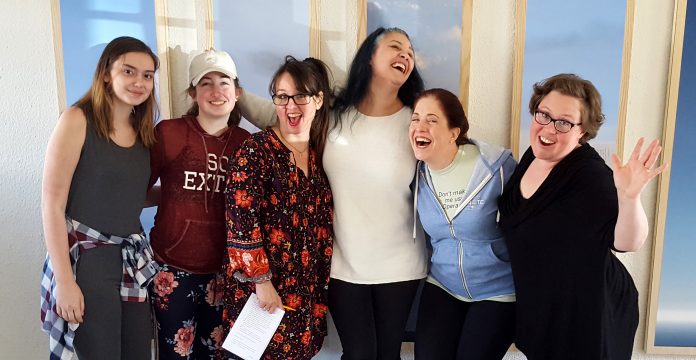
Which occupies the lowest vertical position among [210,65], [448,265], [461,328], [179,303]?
[461,328]

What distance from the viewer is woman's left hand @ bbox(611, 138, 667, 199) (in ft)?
3.76

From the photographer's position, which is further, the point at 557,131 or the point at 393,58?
the point at 393,58

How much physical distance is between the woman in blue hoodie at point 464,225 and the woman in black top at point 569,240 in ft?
0.32

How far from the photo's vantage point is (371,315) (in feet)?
5.42

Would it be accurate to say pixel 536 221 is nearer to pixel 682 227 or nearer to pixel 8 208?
pixel 682 227

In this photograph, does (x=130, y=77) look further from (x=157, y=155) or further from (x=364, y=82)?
(x=364, y=82)

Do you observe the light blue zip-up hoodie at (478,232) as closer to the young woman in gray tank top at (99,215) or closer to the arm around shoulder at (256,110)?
the arm around shoulder at (256,110)

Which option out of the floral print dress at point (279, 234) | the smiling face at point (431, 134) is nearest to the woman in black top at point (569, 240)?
the smiling face at point (431, 134)

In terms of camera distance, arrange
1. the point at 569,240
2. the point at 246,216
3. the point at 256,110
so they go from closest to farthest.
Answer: the point at 569,240 < the point at 246,216 < the point at 256,110

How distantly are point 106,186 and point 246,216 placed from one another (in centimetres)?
47

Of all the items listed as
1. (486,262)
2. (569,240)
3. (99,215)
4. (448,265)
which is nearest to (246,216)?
(99,215)

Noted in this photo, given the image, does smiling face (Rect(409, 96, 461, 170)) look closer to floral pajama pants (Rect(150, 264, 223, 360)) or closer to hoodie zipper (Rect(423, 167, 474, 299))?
hoodie zipper (Rect(423, 167, 474, 299))

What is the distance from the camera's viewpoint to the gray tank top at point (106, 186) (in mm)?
1438

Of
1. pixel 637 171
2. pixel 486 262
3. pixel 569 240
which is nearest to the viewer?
pixel 637 171
